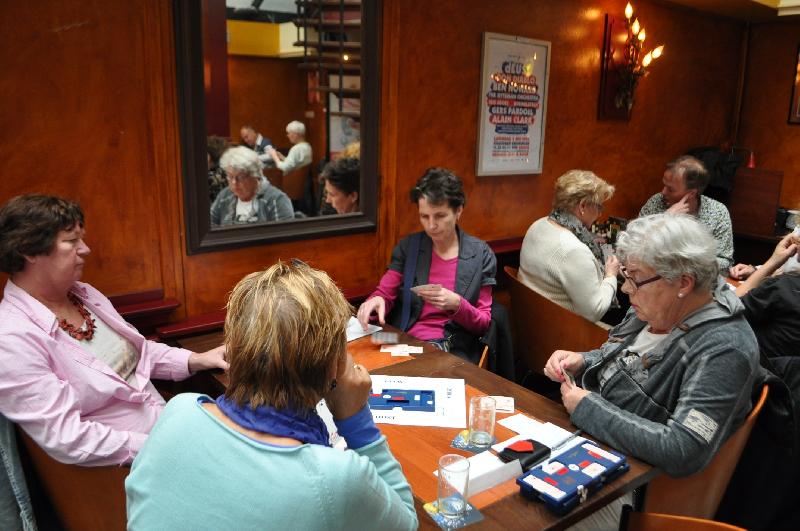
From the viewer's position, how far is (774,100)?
5.64 meters

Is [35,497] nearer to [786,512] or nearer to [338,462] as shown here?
[338,462]

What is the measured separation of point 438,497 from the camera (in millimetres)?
1492

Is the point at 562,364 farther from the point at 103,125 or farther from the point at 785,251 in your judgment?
the point at 103,125

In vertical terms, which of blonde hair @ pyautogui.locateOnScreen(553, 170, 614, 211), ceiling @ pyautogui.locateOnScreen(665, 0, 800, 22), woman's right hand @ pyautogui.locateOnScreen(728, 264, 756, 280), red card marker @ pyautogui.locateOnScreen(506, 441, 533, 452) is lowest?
red card marker @ pyautogui.locateOnScreen(506, 441, 533, 452)

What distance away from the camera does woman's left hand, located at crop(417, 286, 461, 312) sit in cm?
258

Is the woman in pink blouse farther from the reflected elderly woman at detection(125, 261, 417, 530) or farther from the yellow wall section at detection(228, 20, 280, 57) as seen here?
the yellow wall section at detection(228, 20, 280, 57)

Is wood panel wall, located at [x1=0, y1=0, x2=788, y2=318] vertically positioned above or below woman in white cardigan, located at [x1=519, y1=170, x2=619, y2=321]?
above

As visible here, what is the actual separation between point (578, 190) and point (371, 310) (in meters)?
1.31

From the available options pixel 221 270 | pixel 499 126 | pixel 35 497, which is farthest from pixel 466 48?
pixel 35 497

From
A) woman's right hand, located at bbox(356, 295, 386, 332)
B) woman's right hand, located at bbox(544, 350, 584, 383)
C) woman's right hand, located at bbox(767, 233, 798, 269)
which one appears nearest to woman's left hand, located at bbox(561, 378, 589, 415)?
woman's right hand, located at bbox(544, 350, 584, 383)

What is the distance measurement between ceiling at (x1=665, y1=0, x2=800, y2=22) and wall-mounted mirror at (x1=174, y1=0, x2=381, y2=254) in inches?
117

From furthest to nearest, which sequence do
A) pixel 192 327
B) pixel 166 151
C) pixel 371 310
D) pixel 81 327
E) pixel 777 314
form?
pixel 371 310 < pixel 192 327 < pixel 166 151 < pixel 777 314 < pixel 81 327

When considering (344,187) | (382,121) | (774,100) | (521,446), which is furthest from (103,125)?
(774,100)

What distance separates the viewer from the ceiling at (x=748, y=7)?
15.8ft
